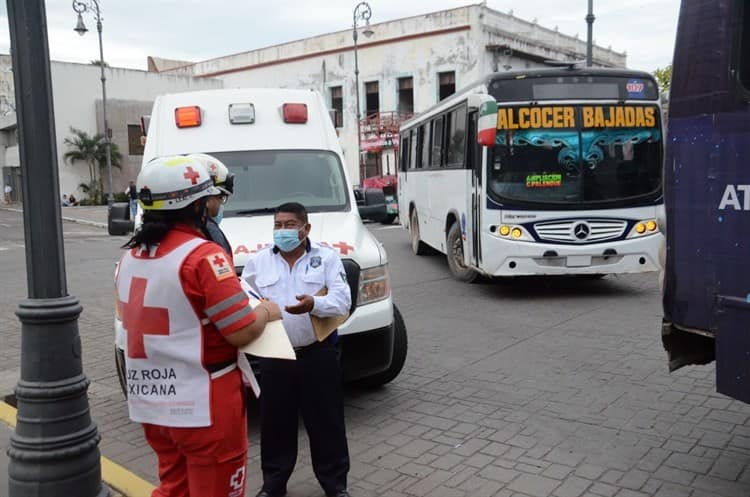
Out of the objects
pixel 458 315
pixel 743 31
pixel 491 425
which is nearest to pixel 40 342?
pixel 491 425

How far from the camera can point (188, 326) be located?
103 inches

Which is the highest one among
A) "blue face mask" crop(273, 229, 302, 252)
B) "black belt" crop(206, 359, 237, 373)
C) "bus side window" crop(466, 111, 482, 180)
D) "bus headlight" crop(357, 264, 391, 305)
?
"bus side window" crop(466, 111, 482, 180)

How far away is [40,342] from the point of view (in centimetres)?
366

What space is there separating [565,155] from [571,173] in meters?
0.26

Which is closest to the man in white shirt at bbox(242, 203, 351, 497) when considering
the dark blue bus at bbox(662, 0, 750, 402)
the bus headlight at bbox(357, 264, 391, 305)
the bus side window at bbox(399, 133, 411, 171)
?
the bus headlight at bbox(357, 264, 391, 305)

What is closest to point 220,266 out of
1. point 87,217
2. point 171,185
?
point 171,185

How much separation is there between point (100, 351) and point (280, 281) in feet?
15.5

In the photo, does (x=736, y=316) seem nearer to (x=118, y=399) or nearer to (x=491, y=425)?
(x=491, y=425)

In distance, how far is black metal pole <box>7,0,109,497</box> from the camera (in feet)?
11.7

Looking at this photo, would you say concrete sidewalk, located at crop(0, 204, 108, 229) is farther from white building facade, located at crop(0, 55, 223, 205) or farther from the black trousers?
the black trousers

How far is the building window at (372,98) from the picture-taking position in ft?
131

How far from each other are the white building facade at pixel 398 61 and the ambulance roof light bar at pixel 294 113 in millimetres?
29342

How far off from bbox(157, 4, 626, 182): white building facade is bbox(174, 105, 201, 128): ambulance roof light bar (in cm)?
2955

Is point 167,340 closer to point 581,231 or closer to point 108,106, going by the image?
point 581,231
